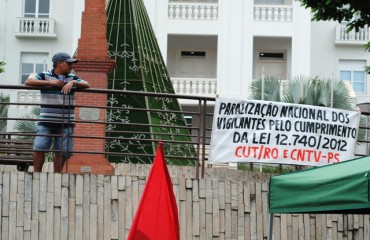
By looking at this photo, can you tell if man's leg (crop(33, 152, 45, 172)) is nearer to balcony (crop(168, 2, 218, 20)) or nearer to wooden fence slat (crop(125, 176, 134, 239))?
wooden fence slat (crop(125, 176, 134, 239))

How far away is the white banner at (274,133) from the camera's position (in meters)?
12.2

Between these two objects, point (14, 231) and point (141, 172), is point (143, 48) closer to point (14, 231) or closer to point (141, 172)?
point (141, 172)

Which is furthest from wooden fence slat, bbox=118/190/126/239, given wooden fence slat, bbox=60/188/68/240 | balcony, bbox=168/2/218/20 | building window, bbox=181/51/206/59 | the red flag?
building window, bbox=181/51/206/59

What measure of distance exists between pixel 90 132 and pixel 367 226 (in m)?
4.33

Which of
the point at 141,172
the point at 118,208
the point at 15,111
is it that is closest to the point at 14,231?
the point at 118,208

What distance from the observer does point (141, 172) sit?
15.6 m

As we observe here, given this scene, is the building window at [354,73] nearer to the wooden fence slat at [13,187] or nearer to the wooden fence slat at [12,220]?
the wooden fence slat at [13,187]

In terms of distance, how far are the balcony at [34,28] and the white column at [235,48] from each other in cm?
692

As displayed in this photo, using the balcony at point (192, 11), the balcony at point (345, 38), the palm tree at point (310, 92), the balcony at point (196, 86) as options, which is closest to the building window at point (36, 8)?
the balcony at point (192, 11)

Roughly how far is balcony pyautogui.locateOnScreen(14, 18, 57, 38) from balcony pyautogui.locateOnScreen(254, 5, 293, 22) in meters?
8.23

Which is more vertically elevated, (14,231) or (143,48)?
(143,48)

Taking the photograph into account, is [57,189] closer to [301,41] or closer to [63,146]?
[63,146]

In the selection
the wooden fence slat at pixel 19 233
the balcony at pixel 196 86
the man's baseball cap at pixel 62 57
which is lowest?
the wooden fence slat at pixel 19 233

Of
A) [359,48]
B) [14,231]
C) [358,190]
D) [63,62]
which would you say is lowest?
Answer: [14,231]
